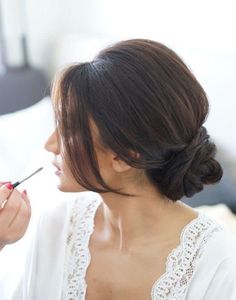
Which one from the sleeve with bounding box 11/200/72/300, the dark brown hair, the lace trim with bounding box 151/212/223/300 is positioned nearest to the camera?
the dark brown hair

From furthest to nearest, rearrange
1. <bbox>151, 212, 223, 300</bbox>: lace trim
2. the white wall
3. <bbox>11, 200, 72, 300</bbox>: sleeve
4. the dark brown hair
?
the white wall, <bbox>11, 200, 72, 300</bbox>: sleeve, <bbox>151, 212, 223, 300</bbox>: lace trim, the dark brown hair

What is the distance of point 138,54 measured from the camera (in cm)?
71

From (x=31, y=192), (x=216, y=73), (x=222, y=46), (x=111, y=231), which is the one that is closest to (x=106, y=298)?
(x=111, y=231)

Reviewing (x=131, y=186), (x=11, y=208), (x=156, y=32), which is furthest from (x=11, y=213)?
(x=156, y=32)

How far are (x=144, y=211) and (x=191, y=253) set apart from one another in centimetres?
12

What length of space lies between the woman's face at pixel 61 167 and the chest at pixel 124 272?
0.17m

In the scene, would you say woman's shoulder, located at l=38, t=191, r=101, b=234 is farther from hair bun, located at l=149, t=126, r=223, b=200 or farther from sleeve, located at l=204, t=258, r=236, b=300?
sleeve, located at l=204, t=258, r=236, b=300

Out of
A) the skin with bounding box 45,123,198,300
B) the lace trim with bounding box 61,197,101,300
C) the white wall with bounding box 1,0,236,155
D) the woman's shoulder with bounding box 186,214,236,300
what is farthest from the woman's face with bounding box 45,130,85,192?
the white wall with bounding box 1,0,236,155

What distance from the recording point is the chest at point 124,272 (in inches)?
33.7

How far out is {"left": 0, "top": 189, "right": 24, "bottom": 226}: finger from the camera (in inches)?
33.2

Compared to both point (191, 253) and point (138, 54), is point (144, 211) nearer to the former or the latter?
point (191, 253)

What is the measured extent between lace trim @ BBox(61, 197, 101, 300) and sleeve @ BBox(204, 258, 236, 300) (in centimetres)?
26

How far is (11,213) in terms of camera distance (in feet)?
2.80

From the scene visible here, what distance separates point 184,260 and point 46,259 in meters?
0.30
